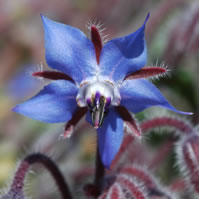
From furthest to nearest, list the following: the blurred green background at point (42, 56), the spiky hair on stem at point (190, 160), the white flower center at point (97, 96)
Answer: the blurred green background at point (42, 56) < the spiky hair on stem at point (190, 160) < the white flower center at point (97, 96)

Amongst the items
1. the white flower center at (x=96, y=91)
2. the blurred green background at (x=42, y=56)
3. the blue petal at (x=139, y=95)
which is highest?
the blurred green background at (x=42, y=56)

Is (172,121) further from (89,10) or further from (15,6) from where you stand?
(15,6)

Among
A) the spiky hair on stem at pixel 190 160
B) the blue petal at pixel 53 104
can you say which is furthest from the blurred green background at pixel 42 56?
the spiky hair on stem at pixel 190 160

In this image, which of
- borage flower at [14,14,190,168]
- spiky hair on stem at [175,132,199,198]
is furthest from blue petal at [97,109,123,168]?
spiky hair on stem at [175,132,199,198]

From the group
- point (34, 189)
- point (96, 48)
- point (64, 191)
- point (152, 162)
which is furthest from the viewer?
point (34, 189)

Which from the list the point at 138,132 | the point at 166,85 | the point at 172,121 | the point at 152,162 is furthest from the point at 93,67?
the point at 166,85

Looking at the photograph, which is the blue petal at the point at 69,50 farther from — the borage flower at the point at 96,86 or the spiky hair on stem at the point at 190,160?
the spiky hair on stem at the point at 190,160
